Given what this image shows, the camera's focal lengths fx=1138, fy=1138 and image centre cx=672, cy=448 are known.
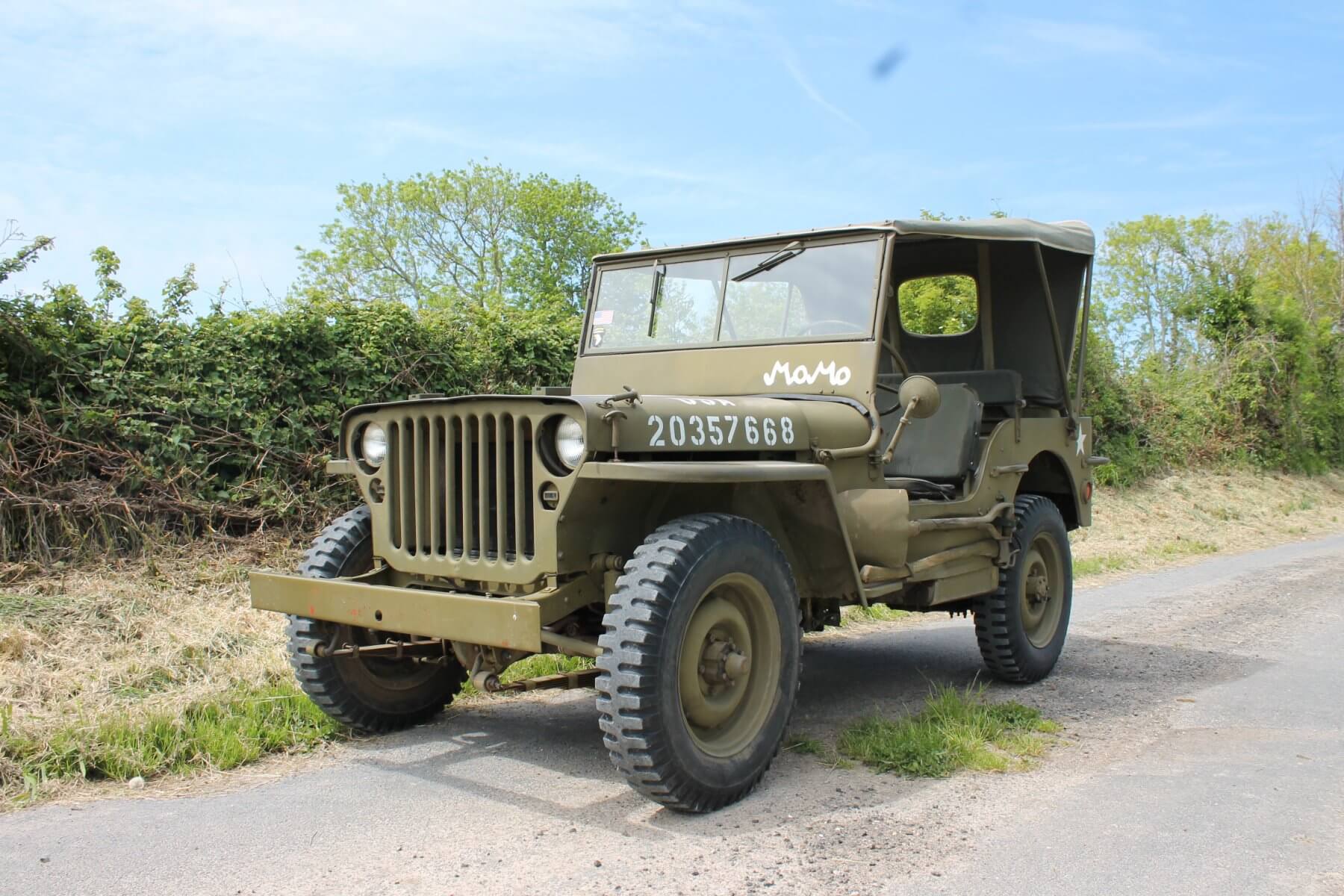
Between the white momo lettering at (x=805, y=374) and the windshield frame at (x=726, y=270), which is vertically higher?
the windshield frame at (x=726, y=270)

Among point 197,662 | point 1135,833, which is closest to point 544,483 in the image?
point 1135,833

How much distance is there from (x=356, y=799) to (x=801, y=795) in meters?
1.60

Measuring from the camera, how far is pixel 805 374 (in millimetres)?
5262

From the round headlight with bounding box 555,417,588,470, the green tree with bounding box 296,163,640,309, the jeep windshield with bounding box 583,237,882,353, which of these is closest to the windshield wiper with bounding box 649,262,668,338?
the jeep windshield with bounding box 583,237,882,353

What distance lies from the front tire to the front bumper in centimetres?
28

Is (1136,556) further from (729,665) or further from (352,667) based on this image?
(352,667)

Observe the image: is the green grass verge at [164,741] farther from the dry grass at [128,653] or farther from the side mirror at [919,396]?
the side mirror at [919,396]

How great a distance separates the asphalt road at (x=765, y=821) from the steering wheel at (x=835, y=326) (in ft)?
5.86

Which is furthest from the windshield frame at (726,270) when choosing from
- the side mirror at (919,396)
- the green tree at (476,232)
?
the green tree at (476,232)

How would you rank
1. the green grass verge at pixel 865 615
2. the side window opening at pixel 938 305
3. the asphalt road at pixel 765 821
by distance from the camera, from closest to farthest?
the asphalt road at pixel 765 821 < the side window opening at pixel 938 305 < the green grass verge at pixel 865 615

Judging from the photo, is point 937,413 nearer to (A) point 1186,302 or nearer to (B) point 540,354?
(B) point 540,354

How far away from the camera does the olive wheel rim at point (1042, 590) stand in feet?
20.8

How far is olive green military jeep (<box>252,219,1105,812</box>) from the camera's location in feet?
12.6

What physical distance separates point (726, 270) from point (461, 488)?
1.97 metres
